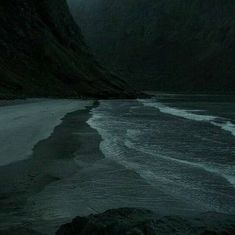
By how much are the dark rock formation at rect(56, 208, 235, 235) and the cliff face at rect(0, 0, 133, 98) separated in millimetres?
82267

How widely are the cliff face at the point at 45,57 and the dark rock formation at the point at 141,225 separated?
270ft

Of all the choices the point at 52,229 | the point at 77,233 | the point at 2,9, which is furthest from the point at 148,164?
the point at 2,9

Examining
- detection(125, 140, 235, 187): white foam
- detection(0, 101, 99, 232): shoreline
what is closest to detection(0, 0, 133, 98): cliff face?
detection(0, 101, 99, 232): shoreline

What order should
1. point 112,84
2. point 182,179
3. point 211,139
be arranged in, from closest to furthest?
point 182,179, point 211,139, point 112,84

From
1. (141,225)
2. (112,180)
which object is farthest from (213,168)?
(141,225)

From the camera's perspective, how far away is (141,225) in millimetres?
8367

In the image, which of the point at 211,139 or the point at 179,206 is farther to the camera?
the point at 211,139

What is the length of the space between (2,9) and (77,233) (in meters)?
112

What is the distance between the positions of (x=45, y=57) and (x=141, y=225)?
111m

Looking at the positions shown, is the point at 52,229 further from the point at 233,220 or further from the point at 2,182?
the point at 2,182

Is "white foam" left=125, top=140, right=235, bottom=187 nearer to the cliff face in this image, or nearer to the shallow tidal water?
the shallow tidal water

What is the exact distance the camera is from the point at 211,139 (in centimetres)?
3259

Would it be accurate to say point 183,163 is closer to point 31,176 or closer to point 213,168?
point 213,168

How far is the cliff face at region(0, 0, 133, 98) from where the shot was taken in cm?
10475
